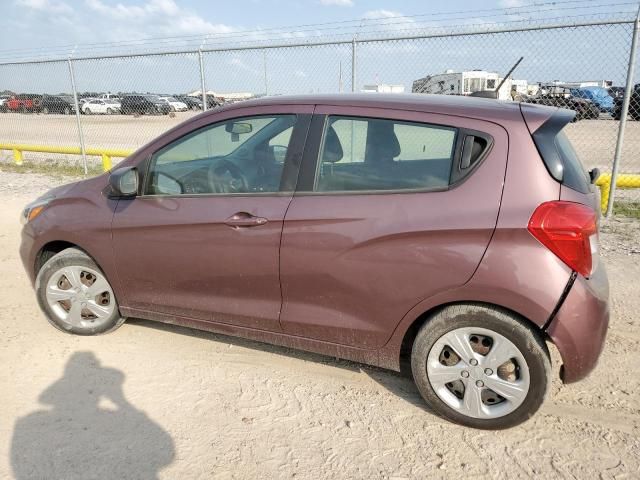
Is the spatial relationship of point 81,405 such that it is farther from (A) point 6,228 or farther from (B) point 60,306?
(A) point 6,228

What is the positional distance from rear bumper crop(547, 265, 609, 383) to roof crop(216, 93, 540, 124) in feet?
2.94

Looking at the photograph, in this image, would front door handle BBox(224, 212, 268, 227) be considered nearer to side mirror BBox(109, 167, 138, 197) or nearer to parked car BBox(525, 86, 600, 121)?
side mirror BBox(109, 167, 138, 197)

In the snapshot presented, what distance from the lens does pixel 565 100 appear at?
8656mm

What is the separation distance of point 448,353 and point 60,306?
9.04 feet

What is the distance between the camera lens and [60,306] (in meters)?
3.66

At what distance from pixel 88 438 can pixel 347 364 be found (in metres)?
1.56

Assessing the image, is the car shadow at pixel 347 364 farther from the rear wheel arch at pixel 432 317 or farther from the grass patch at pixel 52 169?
the grass patch at pixel 52 169

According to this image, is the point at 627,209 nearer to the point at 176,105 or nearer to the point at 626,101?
the point at 626,101

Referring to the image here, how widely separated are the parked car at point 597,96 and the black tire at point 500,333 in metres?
6.93

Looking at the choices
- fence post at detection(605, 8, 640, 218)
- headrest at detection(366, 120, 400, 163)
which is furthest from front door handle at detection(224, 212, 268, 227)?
fence post at detection(605, 8, 640, 218)

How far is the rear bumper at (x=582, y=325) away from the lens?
234cm

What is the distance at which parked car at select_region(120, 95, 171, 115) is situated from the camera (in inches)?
509

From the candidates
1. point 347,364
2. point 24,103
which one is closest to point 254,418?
point 347,364

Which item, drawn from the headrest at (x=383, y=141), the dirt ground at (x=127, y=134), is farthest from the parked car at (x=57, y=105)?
the headrest at (x=383, y=141)
